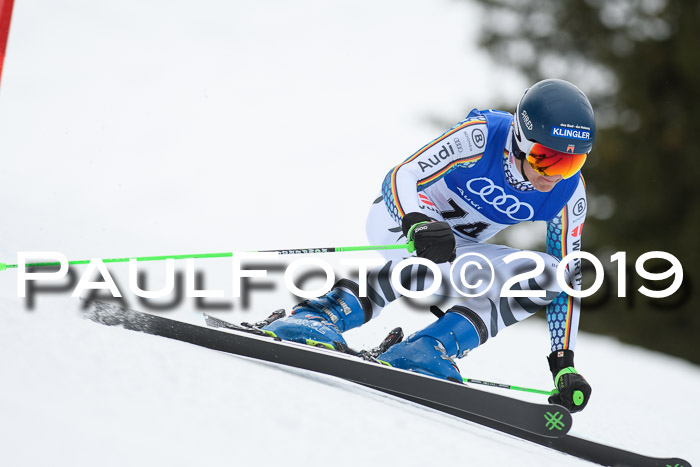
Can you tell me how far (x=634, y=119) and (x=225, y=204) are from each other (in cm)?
1146

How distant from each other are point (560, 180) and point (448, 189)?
50 cm

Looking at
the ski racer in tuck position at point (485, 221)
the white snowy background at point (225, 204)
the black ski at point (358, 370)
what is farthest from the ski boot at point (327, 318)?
the white snowy background at point (225, 204)

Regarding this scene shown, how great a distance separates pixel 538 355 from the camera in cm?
547

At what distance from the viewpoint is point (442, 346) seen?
10.0 feet

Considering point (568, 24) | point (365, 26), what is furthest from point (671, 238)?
point (365, 26)

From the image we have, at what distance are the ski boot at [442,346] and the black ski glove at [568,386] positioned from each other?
1.07ft

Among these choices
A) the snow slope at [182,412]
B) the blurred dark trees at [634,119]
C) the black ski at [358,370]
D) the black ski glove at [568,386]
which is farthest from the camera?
the blurred dark trees at [634,119]

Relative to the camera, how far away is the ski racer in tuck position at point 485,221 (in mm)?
2947

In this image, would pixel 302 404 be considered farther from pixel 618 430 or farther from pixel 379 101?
pixel 379 101

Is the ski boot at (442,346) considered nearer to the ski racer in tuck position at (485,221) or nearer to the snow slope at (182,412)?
the ski racer in tuck position at (485,221)

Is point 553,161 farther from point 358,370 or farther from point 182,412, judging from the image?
point 182,412

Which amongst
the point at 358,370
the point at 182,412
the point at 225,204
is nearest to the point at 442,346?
the point at 358,370

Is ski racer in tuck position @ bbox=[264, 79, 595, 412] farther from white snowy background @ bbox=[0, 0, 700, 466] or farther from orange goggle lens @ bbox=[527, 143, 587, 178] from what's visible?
white snowy background @ bbox=[0, 0, 700, 466]

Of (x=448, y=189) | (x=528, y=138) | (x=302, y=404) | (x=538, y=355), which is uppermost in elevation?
(x=528, y=138)
